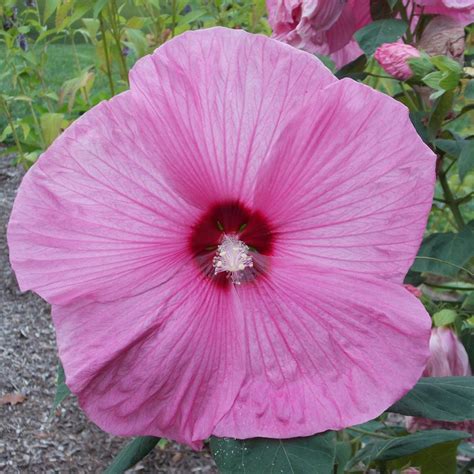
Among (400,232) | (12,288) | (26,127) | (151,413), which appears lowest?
(12,288)

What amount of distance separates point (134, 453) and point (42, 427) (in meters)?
2.07

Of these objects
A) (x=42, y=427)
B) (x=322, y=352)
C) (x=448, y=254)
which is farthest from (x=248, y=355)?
(x=42, y=427)

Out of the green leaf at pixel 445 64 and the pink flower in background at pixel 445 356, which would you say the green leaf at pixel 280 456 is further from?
the green leaf at pixel 445 64

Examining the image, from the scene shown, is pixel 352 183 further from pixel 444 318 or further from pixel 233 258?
pixel 444 318

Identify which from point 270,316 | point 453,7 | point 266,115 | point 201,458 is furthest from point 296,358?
point 201,458

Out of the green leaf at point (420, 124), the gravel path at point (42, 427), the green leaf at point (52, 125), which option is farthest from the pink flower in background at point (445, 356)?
the gravel path at point (42, 427)

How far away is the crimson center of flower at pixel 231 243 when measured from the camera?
0.61 meters

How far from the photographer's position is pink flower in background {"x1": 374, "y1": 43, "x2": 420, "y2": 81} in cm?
82

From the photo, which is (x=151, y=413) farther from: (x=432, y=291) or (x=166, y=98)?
(x=432, y=291)

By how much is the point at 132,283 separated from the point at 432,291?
1801 millimetres

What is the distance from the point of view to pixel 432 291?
7.35ft

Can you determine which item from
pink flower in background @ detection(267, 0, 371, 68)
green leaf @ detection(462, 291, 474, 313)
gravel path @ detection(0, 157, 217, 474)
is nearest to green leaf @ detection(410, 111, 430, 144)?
pink flower in background @ detection(267, 0, 371, 68)

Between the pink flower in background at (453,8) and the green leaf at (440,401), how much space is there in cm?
39

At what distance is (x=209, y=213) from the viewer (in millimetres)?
598
